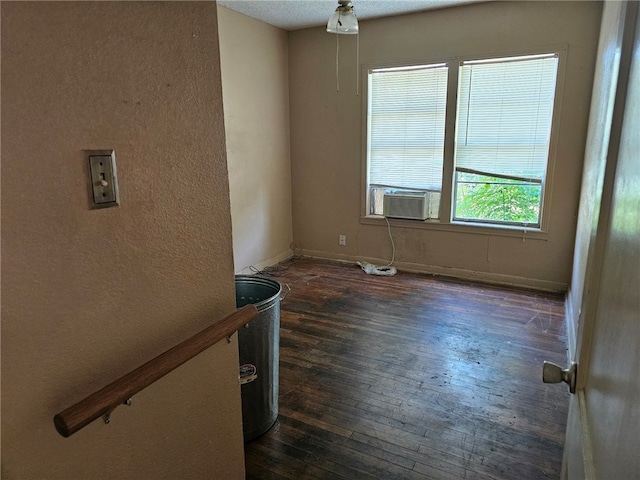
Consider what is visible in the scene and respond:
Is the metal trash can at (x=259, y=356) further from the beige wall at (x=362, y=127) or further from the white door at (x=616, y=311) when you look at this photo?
the beige wall at (x=362, y=127)

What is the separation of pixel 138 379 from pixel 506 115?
3928mm

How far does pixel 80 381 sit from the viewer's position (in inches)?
36.2

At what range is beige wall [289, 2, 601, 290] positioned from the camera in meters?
3.66

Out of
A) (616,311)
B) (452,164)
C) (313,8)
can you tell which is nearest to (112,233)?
(616,311)

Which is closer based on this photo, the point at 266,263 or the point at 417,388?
the point at 417,388

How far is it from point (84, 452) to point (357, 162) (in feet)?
13.4

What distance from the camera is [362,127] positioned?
4594 mm

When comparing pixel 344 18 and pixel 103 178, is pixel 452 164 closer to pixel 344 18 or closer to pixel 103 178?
pixel 344 18

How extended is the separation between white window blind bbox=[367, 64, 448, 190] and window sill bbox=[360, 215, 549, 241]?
1.22ft

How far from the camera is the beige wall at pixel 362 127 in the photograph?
12.0 ft

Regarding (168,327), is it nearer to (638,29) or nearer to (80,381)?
(80,381)

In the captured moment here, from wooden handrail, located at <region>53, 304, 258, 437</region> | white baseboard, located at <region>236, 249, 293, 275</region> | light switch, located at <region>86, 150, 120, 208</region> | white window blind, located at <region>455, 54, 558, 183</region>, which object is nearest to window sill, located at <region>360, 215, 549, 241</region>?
white window blind, located at <region>455, 54, 558, 183</region>

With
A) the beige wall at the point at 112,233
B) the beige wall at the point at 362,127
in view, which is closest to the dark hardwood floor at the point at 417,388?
the beige wall at the point at 362,127

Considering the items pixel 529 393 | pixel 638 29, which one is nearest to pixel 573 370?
pixel 638 29
